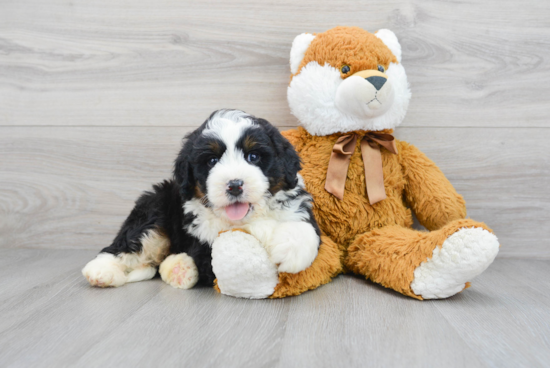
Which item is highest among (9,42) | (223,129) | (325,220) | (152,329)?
(9,42)

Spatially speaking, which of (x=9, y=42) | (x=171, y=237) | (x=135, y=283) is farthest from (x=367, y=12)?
(x=9, y=42)

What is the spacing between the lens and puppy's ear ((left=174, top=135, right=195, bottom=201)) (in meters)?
1.34

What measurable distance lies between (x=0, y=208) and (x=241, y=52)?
4.80ft

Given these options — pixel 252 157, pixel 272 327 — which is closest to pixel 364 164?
pixel 252 157

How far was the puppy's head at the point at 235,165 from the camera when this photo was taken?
1.24 meters

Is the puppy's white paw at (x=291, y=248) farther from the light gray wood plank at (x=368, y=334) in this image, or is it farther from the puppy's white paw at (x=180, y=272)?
the puppy's white paw at (x=180, y=272)

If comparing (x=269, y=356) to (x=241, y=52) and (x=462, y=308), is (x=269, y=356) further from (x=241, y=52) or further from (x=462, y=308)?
(x=241, y=52)

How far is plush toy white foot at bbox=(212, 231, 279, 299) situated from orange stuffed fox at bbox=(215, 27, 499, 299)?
18 centimetres

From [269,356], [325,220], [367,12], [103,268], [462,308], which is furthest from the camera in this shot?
[367,12]

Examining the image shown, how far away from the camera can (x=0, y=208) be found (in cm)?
209

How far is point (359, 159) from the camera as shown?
5.24 ft

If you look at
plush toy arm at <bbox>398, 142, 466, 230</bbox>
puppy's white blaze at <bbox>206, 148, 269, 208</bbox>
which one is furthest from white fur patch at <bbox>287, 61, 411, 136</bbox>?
puppy's white blaze at <bbox>206, 148, 269, 208</bbox>

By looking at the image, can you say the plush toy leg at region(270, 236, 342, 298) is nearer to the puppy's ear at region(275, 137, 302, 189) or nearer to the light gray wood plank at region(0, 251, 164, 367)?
the puppy's ear at region(275, 137, 302, 189)

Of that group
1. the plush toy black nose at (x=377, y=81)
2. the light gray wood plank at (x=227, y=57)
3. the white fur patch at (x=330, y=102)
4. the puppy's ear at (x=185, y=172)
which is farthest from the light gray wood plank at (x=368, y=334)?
the light gray wood plank at (x=227, y=57)
